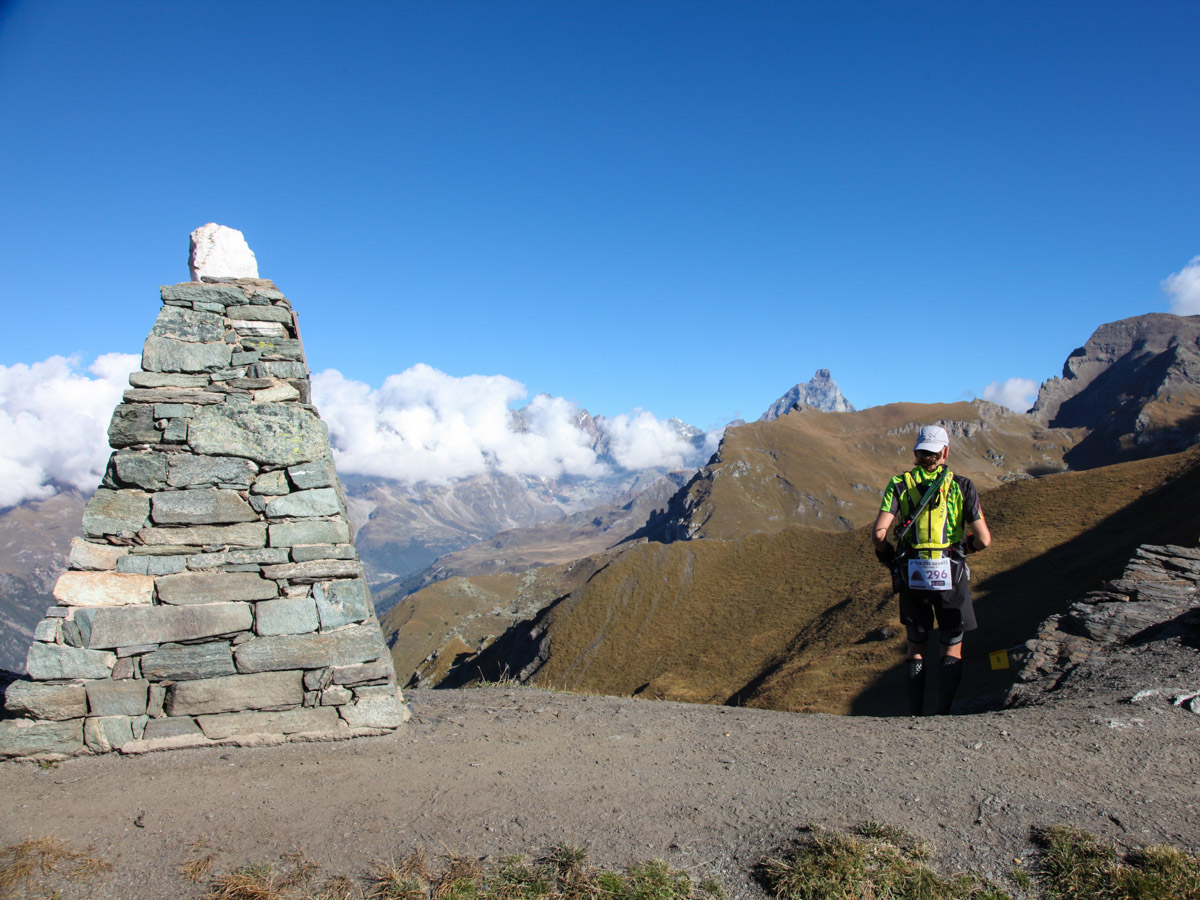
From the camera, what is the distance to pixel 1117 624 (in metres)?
14.1

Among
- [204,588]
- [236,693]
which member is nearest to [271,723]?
[236,693]

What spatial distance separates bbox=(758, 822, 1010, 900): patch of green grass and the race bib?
10.4 feet

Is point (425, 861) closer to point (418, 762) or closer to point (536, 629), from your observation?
point (418, 762)

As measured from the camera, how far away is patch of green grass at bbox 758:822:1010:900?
4676 mm

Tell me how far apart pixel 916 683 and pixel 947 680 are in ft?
1.24

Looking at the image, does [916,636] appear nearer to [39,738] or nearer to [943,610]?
[943,610]

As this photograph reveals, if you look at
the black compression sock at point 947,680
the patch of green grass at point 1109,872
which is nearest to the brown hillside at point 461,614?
the black compression sock at point 947,680

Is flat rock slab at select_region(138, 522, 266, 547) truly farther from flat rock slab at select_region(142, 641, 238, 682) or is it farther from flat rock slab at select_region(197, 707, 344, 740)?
flat rock slab at select_region(197, 707, 344, 740)

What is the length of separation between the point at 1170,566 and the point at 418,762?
19266mm

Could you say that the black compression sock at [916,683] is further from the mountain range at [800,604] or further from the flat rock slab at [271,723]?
the mountain range at [800,604]

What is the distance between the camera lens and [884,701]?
83.6 ft

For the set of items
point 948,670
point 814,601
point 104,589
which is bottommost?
point 814,601

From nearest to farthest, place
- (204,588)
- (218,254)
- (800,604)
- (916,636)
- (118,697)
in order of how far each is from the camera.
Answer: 1. (118,697)
2. (916,636)
3. (204,588)
4. (218,254)
5. (800,604)

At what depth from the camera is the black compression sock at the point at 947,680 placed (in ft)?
27.8
